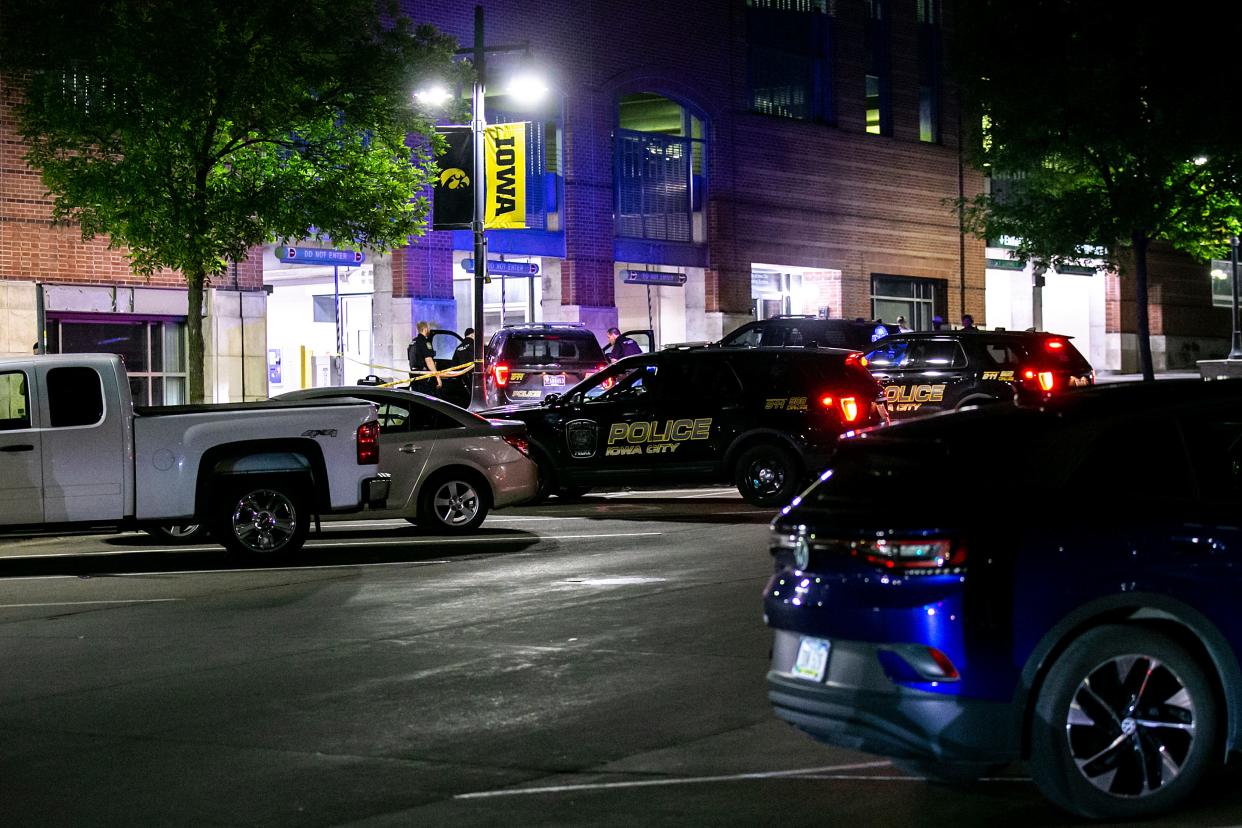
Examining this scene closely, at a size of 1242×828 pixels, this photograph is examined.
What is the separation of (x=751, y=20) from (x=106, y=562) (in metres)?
31.1

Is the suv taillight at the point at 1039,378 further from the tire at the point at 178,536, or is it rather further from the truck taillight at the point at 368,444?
the tire at the point at 178,536

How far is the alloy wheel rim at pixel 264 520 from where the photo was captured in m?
15.6

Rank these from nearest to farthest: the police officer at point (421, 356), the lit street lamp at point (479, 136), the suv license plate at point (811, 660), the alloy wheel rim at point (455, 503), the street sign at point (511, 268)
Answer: the suv license plate at point (811, 660)
the alloy wheel rim at point (455, 503)
the lit street lamp at point (479, 136)
the police officer at point (421, 356)
the street sign at point (511, 268)

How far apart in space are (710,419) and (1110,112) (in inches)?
945

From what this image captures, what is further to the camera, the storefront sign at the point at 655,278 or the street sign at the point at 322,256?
the storefront sign at the point at 655,278

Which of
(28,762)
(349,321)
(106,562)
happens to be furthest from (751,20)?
(28,762)

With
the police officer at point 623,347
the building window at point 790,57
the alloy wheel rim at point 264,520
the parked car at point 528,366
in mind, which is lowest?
the alloy wheel rim at point 264,520

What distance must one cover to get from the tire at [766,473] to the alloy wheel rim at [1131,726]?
42.6 feet

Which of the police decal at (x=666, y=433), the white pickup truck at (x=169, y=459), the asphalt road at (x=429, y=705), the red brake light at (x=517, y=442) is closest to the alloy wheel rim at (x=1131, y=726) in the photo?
the asphalt road at (x=429, y=705)

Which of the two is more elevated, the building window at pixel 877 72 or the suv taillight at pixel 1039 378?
the building window at pixel 877 72

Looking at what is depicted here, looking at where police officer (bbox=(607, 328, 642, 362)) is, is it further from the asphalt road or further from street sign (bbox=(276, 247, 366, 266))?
the asphalt road

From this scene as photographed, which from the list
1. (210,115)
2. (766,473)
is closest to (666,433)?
(766,473)

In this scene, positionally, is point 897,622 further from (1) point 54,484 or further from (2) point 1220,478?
(1) point 54,484

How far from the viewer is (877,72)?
48.1m
